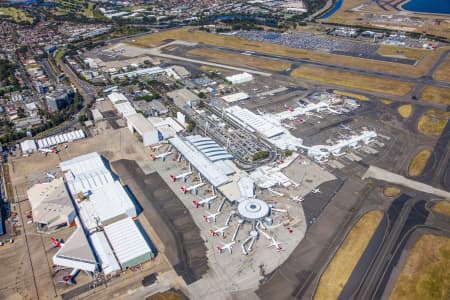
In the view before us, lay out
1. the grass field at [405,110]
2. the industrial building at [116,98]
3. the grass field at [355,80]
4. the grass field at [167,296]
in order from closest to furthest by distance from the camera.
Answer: the grass field at [167,296], the grass field at [405,110], the industrial building at [116,98], the grass field at [355,80]

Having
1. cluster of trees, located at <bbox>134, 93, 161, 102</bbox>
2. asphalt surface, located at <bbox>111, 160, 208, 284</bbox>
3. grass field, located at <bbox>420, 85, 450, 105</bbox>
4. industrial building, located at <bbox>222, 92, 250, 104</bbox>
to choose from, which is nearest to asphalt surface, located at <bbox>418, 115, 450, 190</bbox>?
grass field, located at <bbox>420, 85, 450, 105</bbox>

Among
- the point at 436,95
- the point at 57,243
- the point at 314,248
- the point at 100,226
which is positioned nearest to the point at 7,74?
the point at 57,243

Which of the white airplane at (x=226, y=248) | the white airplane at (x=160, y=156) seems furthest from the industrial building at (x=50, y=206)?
the white airplane at (x=226, y=248)

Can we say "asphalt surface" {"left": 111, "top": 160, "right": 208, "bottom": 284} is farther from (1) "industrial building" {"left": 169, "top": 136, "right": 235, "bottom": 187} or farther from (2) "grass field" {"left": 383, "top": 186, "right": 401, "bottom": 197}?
(2) "grass field" {"left": 383, "top": 186, "right": 401, "bottom": 197}

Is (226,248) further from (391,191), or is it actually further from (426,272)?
(391,191)

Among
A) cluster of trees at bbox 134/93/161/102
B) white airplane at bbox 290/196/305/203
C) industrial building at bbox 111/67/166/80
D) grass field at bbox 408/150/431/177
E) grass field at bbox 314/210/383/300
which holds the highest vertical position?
industrial building at bbox 111/67/166/80

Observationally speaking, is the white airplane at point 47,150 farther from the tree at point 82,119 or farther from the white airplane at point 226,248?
the white airplane at point 226,248

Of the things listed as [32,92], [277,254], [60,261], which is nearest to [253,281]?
[277,254]
